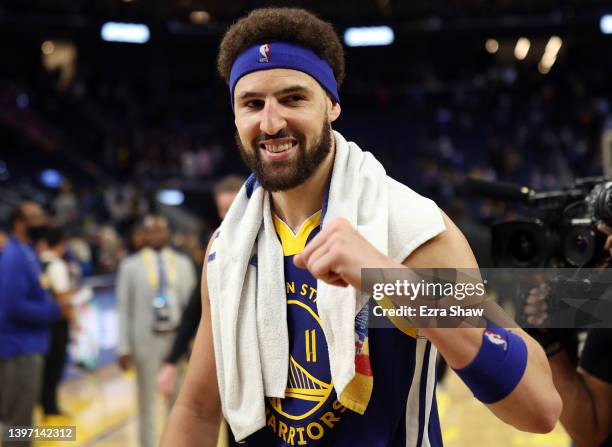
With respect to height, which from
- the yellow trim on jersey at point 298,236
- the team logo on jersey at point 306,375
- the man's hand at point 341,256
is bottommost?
the team logo on jersey at point 306,375

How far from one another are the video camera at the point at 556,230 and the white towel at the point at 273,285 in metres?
0.62

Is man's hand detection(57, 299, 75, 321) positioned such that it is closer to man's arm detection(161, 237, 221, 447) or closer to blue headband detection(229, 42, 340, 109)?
man's arm detection(161, 237, 221, 447)

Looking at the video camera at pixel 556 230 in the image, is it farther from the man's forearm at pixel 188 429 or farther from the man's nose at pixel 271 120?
the man's forearm at pixel 188 429

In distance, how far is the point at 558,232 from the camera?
2.21 metres

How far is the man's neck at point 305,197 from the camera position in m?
1.82

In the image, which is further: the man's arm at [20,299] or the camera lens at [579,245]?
the man's arm at [20,299]

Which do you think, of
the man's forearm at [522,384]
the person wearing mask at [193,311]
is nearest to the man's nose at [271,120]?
the man's forearm at [522,384]

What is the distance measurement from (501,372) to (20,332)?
4.28 m

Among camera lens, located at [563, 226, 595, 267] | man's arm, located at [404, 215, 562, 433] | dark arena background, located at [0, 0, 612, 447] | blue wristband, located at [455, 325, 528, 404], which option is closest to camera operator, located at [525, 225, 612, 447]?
camera lens, located at [563, 226, 595, 267]

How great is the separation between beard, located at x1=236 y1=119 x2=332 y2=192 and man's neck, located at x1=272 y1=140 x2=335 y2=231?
6 centimetres

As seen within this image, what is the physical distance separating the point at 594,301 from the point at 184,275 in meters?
3.77

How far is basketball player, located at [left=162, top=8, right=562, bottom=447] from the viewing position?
164 centimetres

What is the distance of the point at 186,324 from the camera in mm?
4320

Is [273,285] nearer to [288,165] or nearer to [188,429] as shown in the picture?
[288,165]
